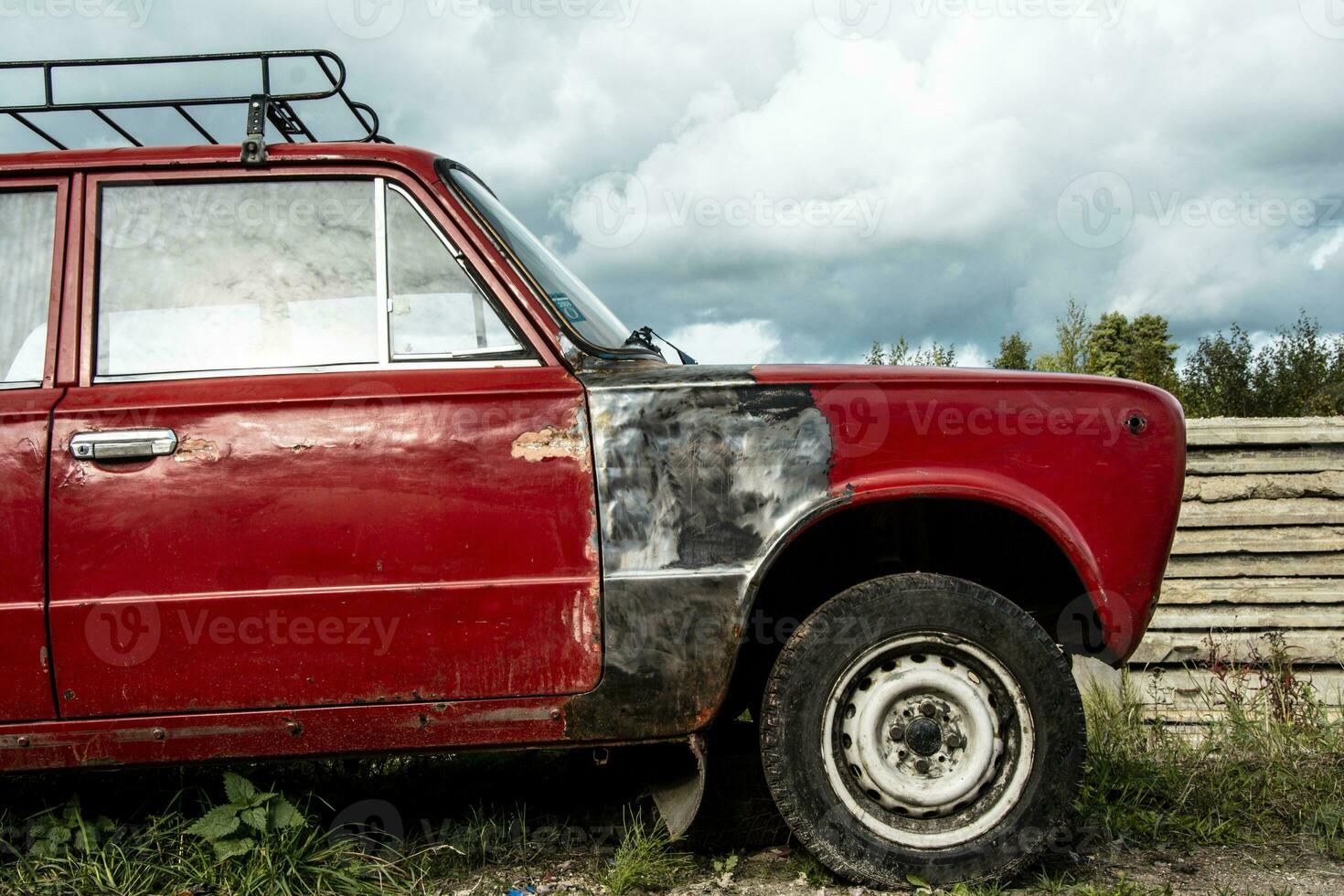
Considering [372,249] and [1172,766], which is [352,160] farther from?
[1172,766]

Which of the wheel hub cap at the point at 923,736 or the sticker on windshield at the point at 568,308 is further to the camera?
the sticker on windshield at the point at 568,308

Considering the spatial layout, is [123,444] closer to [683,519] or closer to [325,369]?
[325,369]

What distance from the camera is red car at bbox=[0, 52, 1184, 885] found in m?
2.70

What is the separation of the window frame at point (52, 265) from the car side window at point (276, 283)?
10 cm

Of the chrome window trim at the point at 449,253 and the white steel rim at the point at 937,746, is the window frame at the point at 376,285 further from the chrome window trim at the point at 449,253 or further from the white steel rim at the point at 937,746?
the white steel rim at the point at 937,746

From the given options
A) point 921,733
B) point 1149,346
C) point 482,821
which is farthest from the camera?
point 1149,346

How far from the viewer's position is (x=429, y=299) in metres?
2.94

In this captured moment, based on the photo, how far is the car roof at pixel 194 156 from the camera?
2965mm

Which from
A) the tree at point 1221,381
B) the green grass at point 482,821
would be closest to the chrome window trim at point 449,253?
the green grass at point 482,821

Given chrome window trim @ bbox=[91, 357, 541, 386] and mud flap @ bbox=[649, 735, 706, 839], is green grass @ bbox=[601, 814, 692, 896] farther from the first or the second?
chrome window trim @ bbox=[91, 357, 541, 386]

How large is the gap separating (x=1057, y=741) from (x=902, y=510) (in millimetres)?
780

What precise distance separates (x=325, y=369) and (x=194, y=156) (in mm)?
771

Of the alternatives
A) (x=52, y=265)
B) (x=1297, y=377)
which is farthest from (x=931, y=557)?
(x=1297, y=377)

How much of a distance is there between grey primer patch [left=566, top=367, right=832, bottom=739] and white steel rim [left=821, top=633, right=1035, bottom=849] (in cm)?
42
